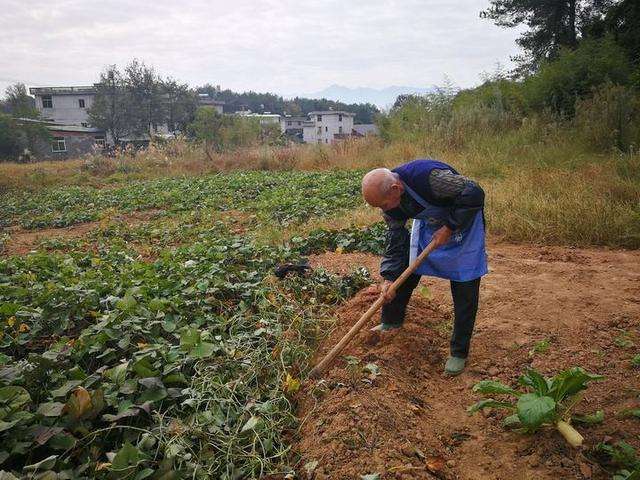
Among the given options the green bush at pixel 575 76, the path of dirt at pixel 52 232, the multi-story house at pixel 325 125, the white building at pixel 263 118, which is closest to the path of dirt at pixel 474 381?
the path of dirt at pixel 52 232

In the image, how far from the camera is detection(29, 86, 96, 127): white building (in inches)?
1748

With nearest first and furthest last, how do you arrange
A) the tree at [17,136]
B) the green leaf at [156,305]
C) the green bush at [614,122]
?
the green leaf at [156,305] < the green bush at [614,122] < the tree at [17,136]

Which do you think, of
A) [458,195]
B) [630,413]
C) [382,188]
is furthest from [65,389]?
[630,413]

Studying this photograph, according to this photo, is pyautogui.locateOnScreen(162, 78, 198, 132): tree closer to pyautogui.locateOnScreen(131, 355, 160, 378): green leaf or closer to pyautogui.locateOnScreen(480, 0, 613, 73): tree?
pyautogui.locateOnScreen(480, 0, 613, 73): tree

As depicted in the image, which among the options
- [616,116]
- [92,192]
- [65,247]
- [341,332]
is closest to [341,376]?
[341,332]

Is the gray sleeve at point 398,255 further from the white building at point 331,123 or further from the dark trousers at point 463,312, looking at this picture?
the white building at point 331,123

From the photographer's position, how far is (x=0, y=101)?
42.7 metres

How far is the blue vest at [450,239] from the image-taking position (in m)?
2.64

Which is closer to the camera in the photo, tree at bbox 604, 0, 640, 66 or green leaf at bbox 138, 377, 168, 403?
green leaf at bbox 138, 377, 168, 403

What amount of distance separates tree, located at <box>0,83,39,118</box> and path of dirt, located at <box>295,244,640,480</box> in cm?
3769

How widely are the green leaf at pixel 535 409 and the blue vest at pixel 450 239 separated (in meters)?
0.83

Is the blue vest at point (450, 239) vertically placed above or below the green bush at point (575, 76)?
below

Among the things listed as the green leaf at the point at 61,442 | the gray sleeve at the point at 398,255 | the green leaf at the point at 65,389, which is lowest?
the green leaf at the point at 61,442

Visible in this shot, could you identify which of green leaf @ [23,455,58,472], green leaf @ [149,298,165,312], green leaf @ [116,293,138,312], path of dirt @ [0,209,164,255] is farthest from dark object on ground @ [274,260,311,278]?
path of dirt @ [0,209,164,255]
